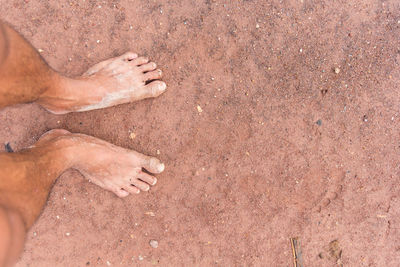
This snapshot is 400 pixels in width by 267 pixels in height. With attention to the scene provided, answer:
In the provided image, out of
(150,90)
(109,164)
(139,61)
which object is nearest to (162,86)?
(150,90)

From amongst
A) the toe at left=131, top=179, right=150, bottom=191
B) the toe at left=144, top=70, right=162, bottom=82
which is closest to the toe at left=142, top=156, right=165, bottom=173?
the toe at left=131, top=179, right=150, bottom=191

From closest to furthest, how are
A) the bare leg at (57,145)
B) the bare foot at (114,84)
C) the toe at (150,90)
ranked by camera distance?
the bare leg at (57,145) < the bare foot at (114,84) < the toe at (150,90)

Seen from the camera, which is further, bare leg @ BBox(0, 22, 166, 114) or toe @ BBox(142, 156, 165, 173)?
toe @ BBox(142, 156, 165, 173)

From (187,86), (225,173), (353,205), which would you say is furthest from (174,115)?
(353,205)

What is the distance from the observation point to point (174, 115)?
2.13m

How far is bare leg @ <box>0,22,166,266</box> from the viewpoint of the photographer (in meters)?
1.39

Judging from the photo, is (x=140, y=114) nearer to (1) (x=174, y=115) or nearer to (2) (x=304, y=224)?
(1) (x=174, y=115)

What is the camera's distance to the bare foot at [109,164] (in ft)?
6.31

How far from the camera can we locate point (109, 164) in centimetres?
203

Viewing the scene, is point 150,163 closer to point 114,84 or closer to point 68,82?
point 114,84

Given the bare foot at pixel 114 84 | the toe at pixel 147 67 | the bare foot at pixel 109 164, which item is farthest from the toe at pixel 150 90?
the bare foot at pixel 109 164

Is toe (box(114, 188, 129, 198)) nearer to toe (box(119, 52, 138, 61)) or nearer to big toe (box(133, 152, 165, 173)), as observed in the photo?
big toe (box(133, 152, 165, 173))

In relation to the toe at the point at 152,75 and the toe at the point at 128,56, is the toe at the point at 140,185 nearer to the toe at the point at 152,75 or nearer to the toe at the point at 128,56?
the toe at the point at 152,75

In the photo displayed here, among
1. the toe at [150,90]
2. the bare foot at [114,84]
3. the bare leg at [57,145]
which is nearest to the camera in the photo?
the bare leg at [57,145]
